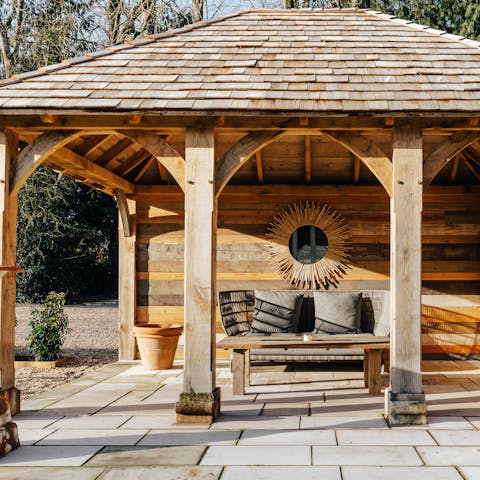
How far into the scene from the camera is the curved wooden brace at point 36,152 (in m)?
5.62

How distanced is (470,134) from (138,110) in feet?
9.41

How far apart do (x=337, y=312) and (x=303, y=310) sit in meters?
0.52

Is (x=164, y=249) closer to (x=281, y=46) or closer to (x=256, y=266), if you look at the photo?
(x=256, y=266)

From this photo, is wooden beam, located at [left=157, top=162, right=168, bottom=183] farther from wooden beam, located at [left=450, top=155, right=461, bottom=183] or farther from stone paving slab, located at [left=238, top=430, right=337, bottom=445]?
stone paving slab, located at [left=238, top=430, right=337, bottom=445]

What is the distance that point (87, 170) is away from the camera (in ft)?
23.5

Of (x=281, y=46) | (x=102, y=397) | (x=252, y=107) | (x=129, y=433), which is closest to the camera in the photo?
(x=129, y=433)

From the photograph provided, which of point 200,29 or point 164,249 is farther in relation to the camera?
point 164,249

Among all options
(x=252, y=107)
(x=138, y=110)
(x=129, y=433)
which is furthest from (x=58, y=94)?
(x=129, y=433)

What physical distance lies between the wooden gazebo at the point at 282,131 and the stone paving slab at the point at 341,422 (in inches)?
8.2

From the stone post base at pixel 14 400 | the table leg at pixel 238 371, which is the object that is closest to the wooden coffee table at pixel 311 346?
the table leg at pixel 238 371

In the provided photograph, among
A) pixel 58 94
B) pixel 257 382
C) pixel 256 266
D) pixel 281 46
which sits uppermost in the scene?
pixel 281 46

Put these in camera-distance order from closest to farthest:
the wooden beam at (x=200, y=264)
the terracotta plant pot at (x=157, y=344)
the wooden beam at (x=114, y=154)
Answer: the wooden beam at (x=200, y=264) → the wooden beam at (x=114, y=154) → the terracotta plant pot at (x=157, y=344)

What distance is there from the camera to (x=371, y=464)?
410 cm

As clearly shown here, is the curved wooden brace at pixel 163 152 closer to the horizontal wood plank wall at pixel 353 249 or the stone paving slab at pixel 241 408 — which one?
the stone paving slab at pixel 241 408
